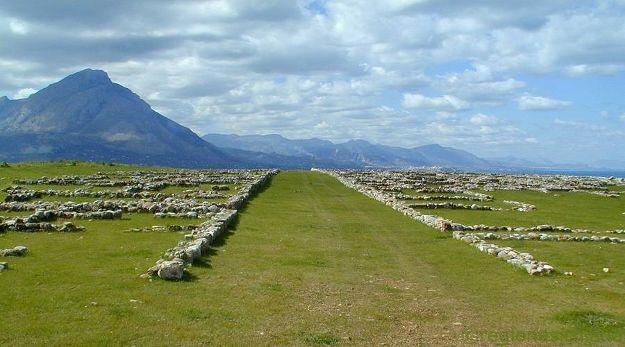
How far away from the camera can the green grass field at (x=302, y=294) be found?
552 inches

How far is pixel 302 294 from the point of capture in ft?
60.4

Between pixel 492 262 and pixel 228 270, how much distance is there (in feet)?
38.0

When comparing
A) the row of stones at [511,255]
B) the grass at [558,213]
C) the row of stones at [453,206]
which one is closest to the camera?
the row of stones at [511,255]

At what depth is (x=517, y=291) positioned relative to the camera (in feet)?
65.1

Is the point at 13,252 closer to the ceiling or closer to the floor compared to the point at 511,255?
closer to the floor

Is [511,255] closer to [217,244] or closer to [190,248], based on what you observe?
[217,244]

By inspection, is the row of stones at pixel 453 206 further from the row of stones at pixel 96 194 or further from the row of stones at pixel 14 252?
the row of stones at pixel 14 252

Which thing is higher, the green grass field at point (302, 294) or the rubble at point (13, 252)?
the rubble at point (13, 252)

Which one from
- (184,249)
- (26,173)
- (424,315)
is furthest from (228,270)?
(26,173)

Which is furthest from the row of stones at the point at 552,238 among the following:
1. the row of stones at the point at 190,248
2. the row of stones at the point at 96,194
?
the row of stones at the point at 96,194

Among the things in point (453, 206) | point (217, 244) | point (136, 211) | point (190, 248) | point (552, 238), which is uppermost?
point (453, 206)

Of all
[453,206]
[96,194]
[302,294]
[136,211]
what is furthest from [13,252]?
[453,206]

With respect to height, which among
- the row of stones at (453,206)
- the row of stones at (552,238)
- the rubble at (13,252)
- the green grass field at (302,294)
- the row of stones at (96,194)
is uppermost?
the row of stones at (453,206)

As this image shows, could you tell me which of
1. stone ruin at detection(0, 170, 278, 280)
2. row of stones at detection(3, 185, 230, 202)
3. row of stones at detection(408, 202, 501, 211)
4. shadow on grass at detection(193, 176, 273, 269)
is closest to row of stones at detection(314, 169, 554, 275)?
row of stones at detection(408, 202, 501, 211)
